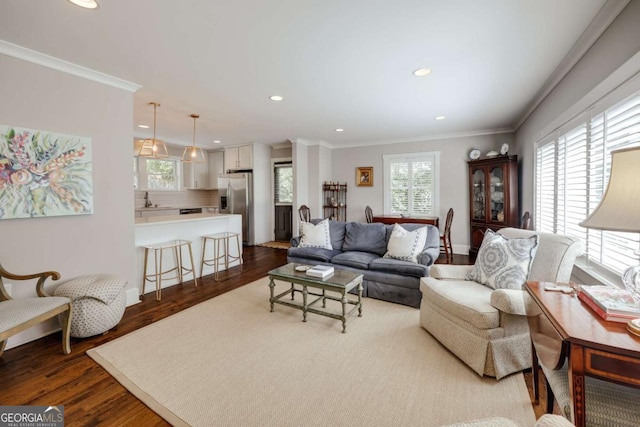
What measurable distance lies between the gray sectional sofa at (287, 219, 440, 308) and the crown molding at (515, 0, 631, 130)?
205cm

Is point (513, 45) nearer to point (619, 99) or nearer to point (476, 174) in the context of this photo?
point (619, 99)

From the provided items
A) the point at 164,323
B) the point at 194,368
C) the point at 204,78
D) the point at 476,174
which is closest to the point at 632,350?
the point at 194,368

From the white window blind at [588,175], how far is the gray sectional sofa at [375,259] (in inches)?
52.1

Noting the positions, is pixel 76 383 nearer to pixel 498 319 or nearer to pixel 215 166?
pixel 498 319

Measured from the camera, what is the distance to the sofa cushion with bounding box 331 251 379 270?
3439 millimetres

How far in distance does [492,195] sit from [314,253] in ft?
11.5

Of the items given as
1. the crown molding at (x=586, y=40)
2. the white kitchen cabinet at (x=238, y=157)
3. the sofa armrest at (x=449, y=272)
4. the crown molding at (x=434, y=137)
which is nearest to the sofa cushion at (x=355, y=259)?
the sofa armrest at (x=449, y=272)

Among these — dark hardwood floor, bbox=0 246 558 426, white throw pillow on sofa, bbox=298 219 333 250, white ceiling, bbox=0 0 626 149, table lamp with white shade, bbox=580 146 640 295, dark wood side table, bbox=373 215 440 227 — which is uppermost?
white ceiling, bbox=0 0 626 149

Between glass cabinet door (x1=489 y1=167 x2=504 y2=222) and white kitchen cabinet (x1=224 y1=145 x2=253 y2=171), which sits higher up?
white kitchen cabinet (x1=224 y1=145 x2=253 y2=171)

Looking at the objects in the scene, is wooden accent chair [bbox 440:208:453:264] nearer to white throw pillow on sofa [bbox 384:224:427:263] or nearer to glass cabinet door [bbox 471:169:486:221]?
glass cabinet door [bbox 471:169:486:221]

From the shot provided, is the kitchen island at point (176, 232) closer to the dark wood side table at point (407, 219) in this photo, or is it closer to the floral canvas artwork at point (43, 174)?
the floral canvas artwork at point (43, 174)

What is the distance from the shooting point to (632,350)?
94 cm

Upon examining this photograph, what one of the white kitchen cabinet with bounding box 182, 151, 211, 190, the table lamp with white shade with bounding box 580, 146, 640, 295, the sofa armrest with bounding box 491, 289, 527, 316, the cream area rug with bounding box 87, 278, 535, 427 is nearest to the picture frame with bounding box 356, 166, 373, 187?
the white kitchen cabinet with bounding box 182, 151, 211, 190

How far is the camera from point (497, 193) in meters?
4.93
